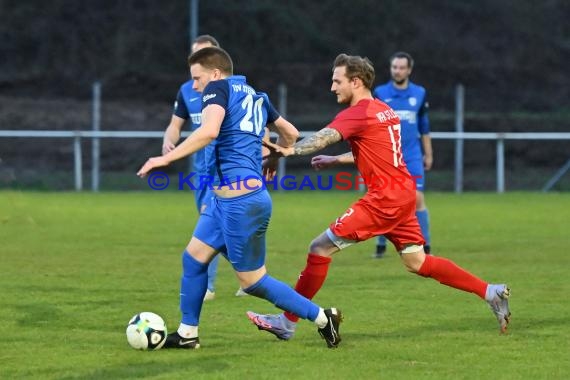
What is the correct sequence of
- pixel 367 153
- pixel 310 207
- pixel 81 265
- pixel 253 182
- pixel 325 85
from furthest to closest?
pixel 325 85 < pixel 310 207 < pixel 81 265 < pixel 367 153 < pixel 253 182

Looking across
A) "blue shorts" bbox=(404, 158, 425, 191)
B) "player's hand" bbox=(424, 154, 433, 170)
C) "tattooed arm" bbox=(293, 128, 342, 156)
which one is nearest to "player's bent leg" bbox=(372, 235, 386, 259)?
"blue shorts" bbox=(404, 158, 425, 191)

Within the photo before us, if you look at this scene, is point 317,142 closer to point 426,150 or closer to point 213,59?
point 213,59

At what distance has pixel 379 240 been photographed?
1295 cm

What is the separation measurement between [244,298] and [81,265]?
2.92 m

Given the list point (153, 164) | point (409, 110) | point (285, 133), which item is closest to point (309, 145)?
point (285, 133)

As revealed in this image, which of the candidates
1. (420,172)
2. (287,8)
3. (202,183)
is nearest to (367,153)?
(202,183)

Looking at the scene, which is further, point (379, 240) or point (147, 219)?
point (147, 219)

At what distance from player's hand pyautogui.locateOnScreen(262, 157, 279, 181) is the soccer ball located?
43.6 inches

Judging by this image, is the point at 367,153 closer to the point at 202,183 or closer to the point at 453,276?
the point at 453,276

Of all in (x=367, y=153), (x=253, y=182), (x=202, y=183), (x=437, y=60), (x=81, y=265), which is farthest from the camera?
(x=437, y=60)

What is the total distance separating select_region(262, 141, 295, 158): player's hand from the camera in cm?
708

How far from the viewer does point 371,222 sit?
7609 mm

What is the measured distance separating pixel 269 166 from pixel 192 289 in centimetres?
87

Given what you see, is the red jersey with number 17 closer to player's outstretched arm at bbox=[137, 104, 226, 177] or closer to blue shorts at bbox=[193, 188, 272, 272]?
blue shorts at bbox=[193, 188, 272, 272]
